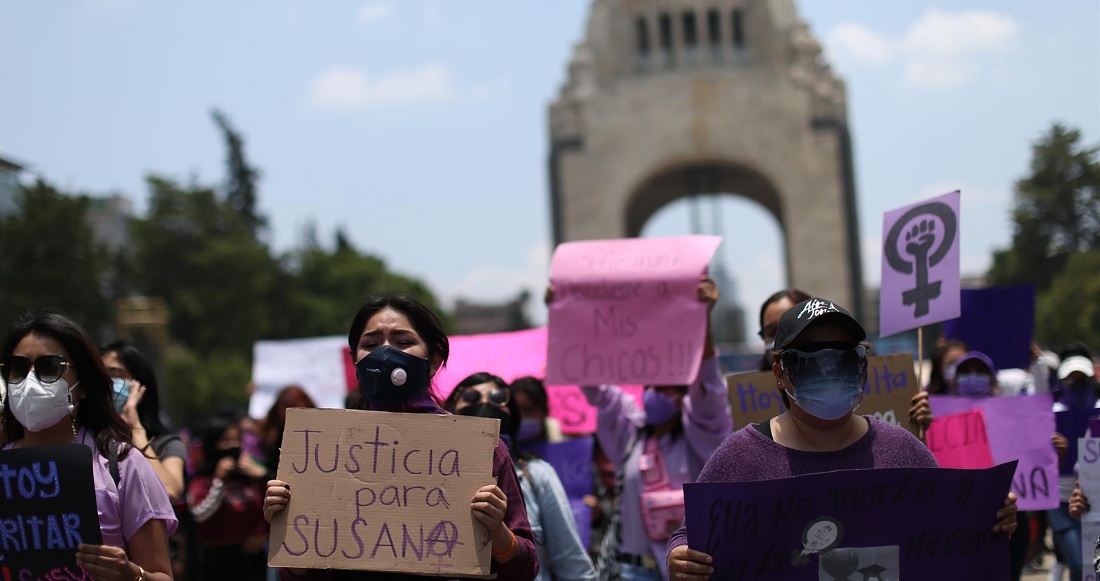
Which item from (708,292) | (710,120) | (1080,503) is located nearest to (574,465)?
(708,292)

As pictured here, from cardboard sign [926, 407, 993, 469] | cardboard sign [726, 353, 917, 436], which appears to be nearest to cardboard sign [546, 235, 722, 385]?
cardboard sign [726, 353, 917, 436]

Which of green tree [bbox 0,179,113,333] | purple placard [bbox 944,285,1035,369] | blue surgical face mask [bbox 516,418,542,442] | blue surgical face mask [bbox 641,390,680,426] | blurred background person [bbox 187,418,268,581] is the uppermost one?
green tree [bbox 0,179,113,333]

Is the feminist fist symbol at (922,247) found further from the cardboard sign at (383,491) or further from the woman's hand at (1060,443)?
the cardboard sign at (383,491)

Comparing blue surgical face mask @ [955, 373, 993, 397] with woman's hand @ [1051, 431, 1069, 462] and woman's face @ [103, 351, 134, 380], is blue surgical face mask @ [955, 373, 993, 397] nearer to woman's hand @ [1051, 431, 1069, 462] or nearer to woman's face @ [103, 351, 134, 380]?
woman's hand @ [1051, 431, 1069, 462]

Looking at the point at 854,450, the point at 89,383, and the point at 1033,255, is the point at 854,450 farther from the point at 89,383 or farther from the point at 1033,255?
the point at 1033,255

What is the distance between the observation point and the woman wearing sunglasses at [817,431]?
3473 millimetres

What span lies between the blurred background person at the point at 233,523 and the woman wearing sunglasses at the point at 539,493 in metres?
3.42

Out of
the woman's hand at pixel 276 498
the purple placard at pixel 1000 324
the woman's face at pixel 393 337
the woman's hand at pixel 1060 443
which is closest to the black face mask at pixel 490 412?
the woman's face at pixel 393 337

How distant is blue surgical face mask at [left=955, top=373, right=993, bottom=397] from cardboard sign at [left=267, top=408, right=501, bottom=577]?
16.1ft

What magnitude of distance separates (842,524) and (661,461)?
2.88 metres

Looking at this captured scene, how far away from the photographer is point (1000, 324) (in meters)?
9.15

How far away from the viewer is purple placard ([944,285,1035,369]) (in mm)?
8977

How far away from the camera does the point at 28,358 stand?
410 cm

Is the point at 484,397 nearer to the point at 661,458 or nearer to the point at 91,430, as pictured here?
the point at 661,458
